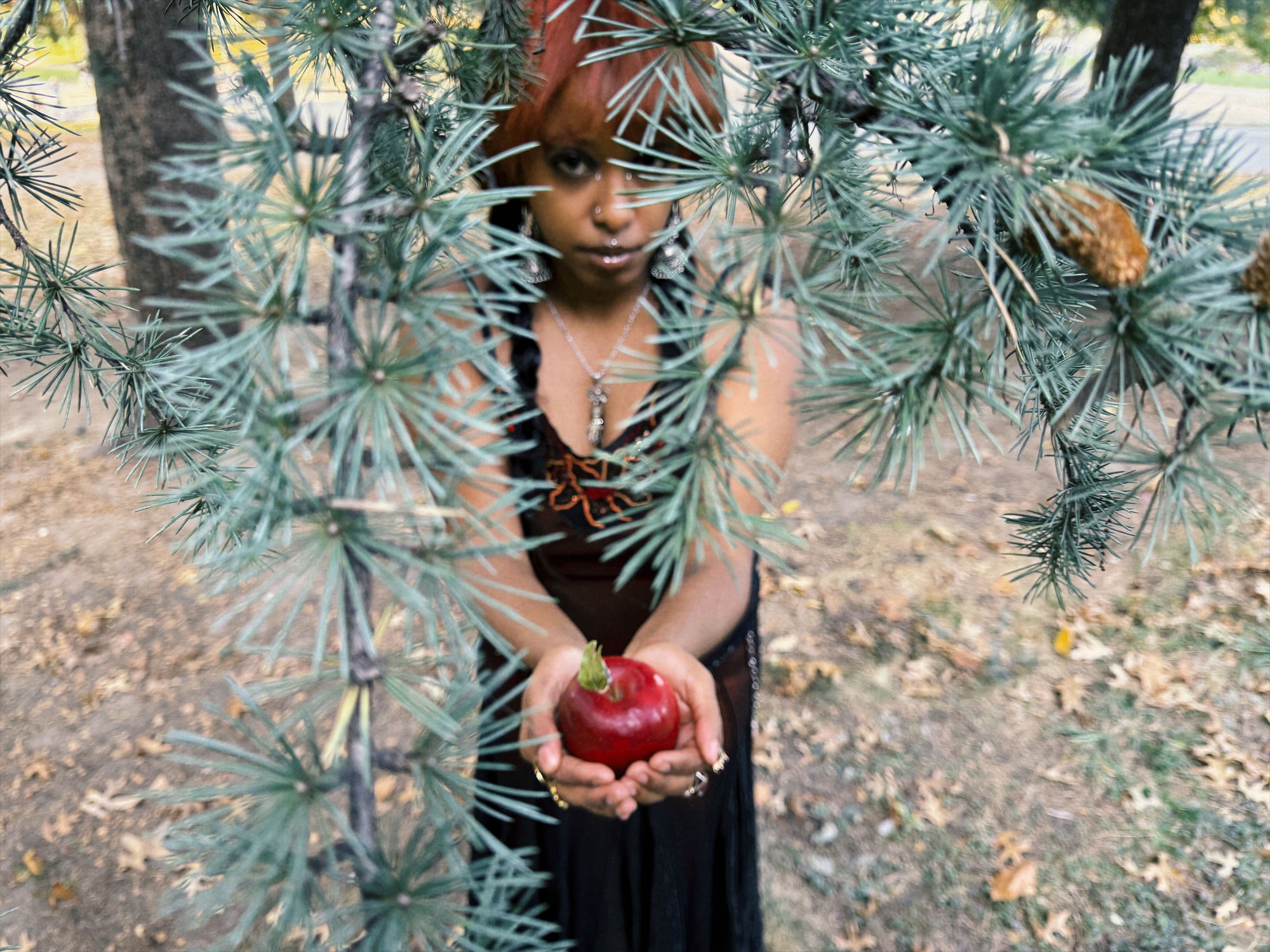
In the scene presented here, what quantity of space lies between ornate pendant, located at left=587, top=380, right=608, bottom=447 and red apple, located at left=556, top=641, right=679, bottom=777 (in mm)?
413

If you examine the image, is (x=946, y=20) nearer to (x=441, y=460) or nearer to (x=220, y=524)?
(x=441, y=460)

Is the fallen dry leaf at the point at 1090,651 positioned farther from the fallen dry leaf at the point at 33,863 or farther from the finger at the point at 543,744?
the fallen dry leaf at the point at 33,863

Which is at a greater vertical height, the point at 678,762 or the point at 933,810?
the point at 678,762

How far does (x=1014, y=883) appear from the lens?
2686 mm

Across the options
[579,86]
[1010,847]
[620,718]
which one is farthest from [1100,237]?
[1010,847]

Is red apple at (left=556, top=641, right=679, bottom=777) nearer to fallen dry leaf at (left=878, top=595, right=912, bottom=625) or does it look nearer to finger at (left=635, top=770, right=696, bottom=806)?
finger at (left=635, top=770, right=696, bottom=806)

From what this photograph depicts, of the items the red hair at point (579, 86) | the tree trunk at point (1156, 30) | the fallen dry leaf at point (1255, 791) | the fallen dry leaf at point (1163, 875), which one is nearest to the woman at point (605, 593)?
the red hair at point (579, 86)

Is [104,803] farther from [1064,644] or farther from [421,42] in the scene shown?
[1064,644]

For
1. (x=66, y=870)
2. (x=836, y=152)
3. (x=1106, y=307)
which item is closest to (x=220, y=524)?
(x=836, y=152)

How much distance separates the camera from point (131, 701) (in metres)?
3.55

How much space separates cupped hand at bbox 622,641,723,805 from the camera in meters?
1.30

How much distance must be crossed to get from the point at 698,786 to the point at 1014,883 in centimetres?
166

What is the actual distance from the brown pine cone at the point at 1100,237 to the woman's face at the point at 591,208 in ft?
2.16

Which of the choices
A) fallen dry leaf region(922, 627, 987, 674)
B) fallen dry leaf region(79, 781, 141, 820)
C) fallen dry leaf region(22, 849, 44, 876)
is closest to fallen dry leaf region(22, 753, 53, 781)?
fallen dry leaf region(79, 781, 141, 820)
